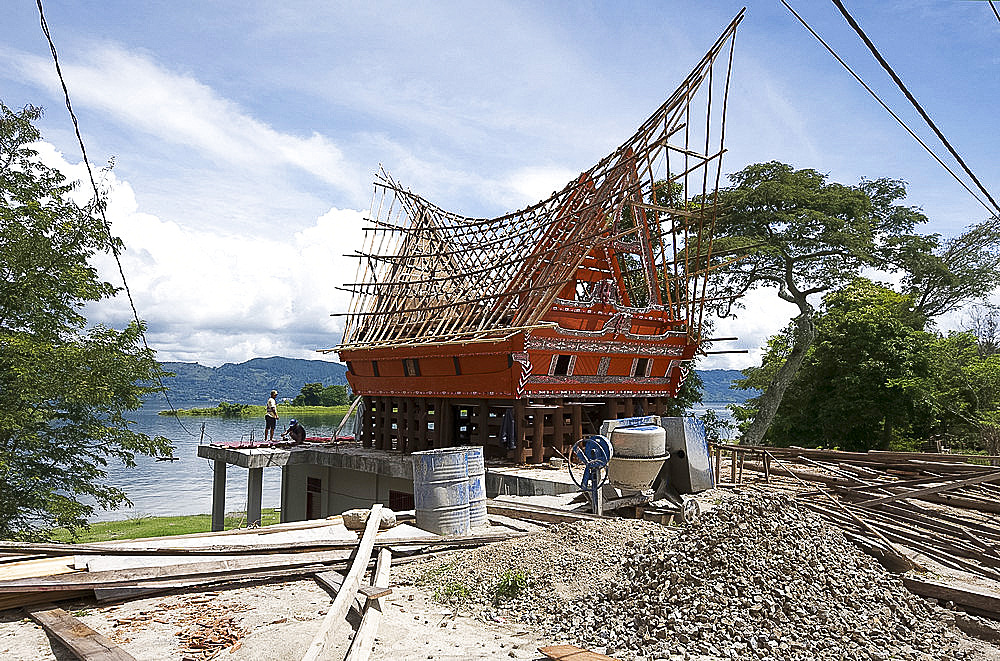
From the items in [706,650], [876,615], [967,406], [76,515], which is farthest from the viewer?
[967,406]

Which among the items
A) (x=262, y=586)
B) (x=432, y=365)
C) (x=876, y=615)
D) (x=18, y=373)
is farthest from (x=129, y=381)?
(x=876, y=615)

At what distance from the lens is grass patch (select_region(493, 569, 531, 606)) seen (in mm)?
7668

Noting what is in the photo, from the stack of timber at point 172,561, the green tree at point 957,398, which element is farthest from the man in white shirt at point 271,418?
the green tree at point 957,398

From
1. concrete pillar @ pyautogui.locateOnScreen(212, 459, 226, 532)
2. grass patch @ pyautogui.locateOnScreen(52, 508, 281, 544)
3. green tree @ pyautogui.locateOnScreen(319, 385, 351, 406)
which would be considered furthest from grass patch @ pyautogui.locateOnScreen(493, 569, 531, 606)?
green tree @ pyautogui.locateOnScreen(319, 385, 351, 406)

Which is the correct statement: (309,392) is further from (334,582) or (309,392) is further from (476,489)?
(334,582)

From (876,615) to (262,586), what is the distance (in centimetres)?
654

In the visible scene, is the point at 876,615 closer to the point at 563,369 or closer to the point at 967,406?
the point at 563,369

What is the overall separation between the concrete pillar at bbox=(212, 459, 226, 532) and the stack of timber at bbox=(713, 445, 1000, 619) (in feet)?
56.0

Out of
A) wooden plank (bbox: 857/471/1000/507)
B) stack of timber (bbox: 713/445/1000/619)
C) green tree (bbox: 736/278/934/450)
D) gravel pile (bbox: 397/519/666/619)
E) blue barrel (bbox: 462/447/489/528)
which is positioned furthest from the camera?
green tree (bbox: 736/278/934/450)

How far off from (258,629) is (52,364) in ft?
45.7

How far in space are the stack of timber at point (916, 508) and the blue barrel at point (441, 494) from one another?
5.52m

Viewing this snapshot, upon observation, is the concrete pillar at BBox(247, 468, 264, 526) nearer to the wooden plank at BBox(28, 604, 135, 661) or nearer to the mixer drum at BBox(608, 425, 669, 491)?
the mixer drum at BBox(608, 425, 669, 491)

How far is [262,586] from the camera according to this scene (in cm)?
799

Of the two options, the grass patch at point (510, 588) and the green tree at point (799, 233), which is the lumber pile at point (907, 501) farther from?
the green tree at point (799, 233)
